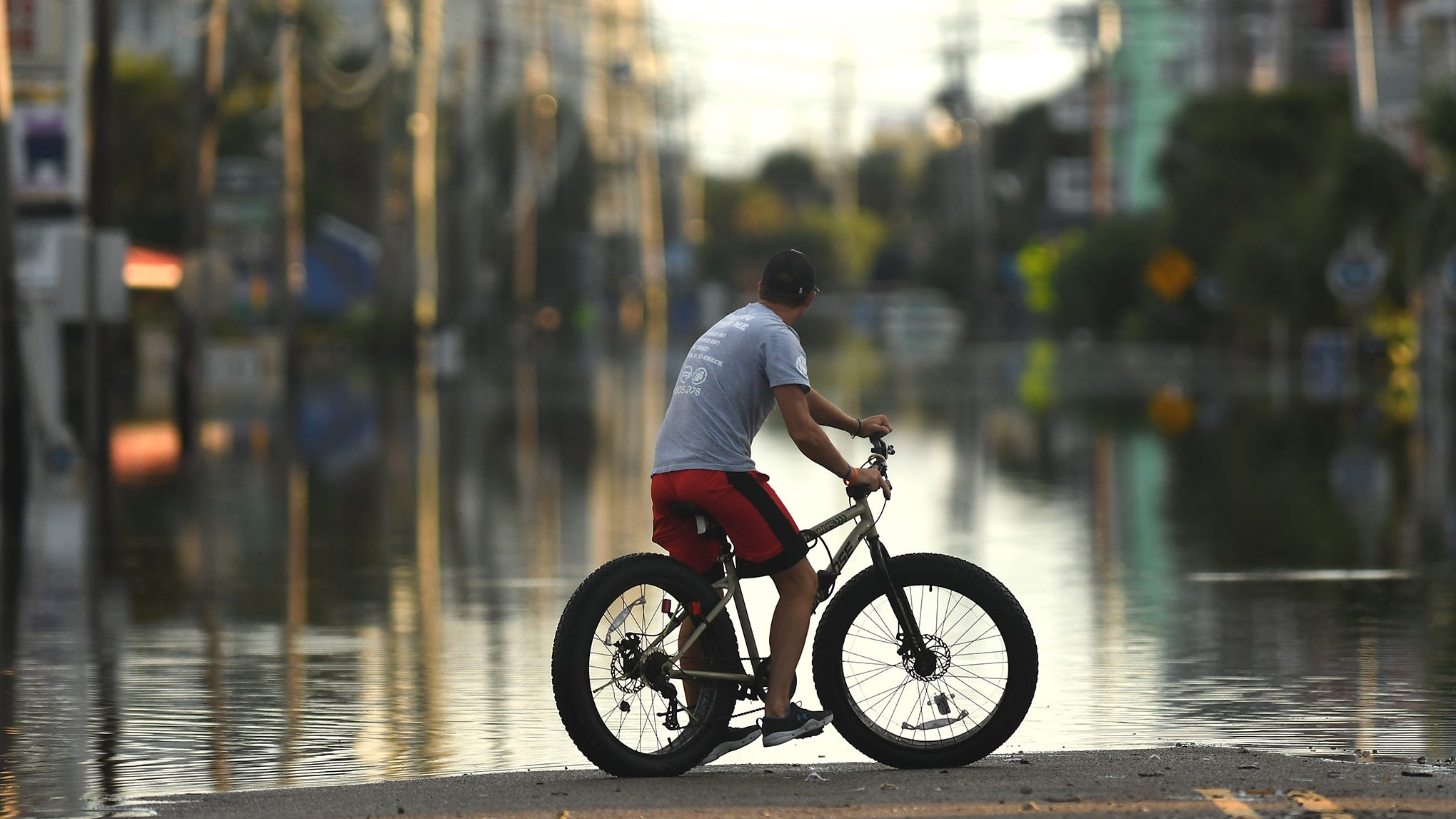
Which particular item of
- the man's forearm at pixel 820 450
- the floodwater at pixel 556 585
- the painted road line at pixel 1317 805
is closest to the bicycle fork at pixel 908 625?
the man's forearm at pixel 820 450

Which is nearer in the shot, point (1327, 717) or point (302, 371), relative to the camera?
point (1327, 717)

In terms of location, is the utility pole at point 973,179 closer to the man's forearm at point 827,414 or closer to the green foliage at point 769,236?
the green foliage at point 769,236

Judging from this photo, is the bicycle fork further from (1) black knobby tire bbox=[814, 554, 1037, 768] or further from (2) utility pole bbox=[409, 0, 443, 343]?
(2) utility pole bbox=[409, 0, 443, 343]

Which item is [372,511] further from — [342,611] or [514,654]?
[514,654]

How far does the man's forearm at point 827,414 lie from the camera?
360 inches

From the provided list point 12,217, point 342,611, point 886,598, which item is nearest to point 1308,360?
point 12,217

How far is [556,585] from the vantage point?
50.4ft

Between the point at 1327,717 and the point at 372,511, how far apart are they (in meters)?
11.9

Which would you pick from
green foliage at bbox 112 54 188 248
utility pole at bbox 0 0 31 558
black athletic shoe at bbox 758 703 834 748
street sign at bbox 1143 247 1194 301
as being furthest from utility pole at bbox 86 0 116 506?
green foliage at bbox 112 54 188 248

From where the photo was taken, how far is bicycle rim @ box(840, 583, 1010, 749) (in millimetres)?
8984

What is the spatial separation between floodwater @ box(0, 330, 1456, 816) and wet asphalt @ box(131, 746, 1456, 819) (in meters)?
0.41

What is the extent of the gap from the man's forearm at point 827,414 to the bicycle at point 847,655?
16 centimetres

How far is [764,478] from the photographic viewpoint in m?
9.10

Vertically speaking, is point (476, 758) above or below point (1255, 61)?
below
